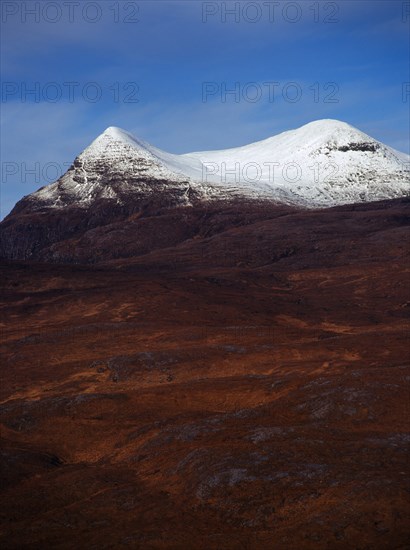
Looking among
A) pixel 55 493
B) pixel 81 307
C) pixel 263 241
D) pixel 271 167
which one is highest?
pixel 271 167

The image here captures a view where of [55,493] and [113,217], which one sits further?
[113,217]

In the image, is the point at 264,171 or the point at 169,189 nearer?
the point at 169,189

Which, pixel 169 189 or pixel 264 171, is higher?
pixel 264 171

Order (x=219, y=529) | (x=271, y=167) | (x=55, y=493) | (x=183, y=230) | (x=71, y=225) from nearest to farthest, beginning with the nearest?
(x=219, y=529) < (x=55, y=493) < (x=183, y=230) < (x=71, y=225) < (x=271, y=167)

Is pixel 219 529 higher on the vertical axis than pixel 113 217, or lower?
lower

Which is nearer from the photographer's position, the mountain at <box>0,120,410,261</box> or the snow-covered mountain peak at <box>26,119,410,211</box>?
the mountain at <box>0,120,410,261</box>

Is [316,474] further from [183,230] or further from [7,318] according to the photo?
[183,230]

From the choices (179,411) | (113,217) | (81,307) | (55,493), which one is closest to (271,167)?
(113,217)

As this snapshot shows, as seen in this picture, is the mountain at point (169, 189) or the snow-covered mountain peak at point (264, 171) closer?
the mountain at point (169, 189)
